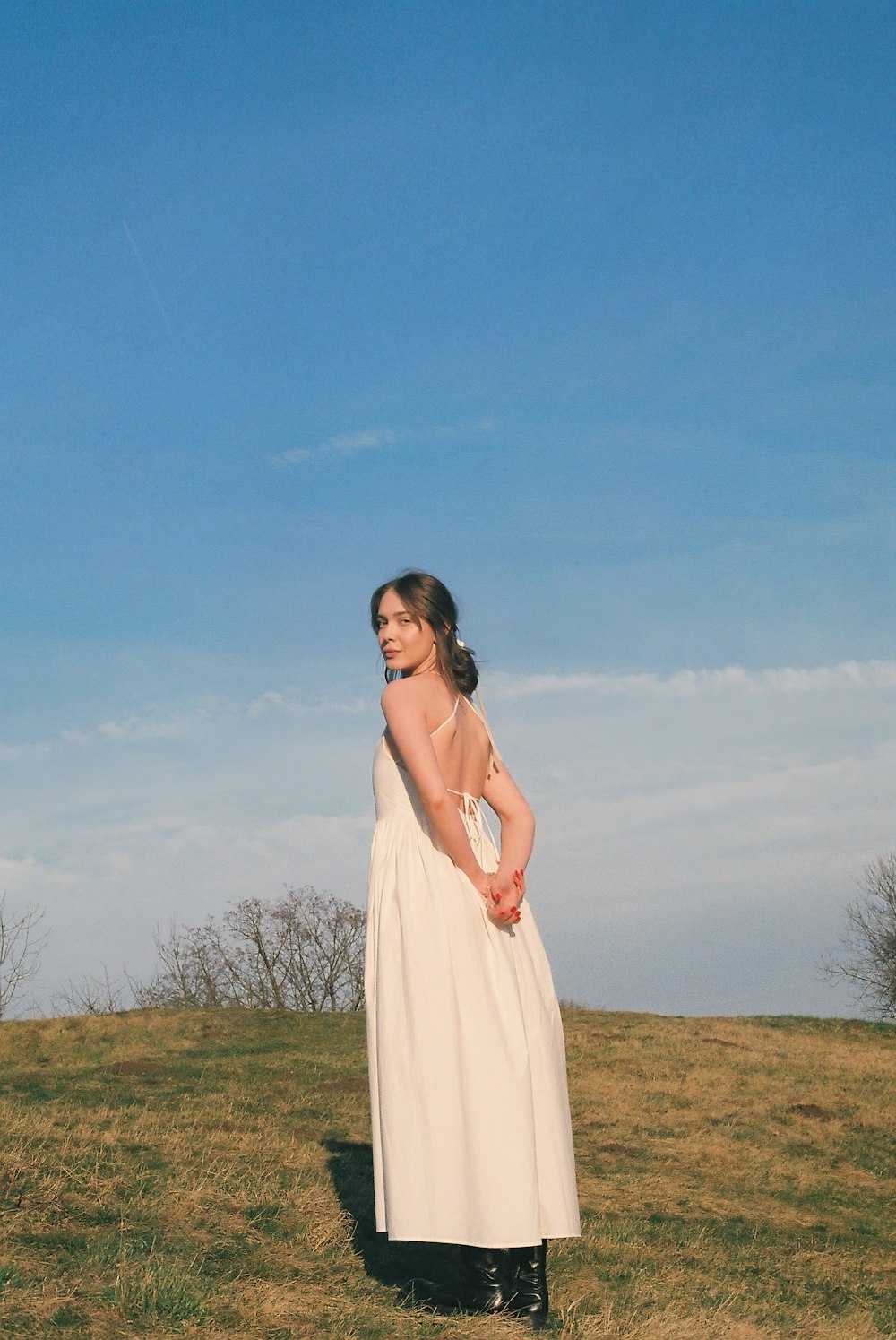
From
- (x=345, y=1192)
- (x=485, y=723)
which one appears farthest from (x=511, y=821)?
(x=345, y=1192)

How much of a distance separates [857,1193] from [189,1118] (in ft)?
22.0

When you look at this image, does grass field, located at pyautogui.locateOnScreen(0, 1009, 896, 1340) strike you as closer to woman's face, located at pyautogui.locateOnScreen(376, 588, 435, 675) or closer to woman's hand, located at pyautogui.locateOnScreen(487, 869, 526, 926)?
woman's hand, located at pyautogui.locateOnScreen(487, 869, 526, 926)

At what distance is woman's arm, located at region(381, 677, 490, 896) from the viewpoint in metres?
4.96

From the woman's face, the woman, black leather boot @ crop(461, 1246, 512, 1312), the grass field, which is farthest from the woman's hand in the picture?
the grass field

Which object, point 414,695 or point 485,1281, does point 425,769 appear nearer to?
point 414,695


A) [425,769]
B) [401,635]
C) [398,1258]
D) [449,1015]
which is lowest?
[398,1258]

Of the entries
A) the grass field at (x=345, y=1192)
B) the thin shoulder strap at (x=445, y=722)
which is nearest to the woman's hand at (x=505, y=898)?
the thin shoulder strap at (x=445, y=722)

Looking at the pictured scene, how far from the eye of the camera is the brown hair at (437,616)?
5340mm

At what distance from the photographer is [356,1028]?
58.5 ft

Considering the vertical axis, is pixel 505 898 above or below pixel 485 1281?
above

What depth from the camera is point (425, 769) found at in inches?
196

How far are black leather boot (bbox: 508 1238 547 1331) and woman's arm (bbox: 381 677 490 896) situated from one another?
169 centimetres

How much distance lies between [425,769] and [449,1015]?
1.11 metres

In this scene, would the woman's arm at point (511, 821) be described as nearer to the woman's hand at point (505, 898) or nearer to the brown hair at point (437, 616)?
the woman's hand at point (505, 898)
